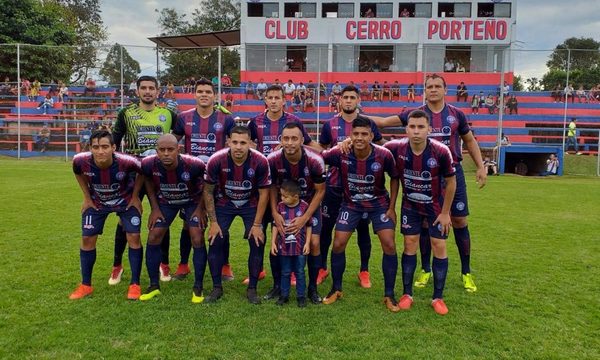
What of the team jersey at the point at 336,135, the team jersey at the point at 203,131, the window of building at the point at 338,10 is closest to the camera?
the team jersey at the point at 336,135

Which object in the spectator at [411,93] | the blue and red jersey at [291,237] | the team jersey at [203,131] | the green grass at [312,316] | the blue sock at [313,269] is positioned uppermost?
the spectator at [411,93]

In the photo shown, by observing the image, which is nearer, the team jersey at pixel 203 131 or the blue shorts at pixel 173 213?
the blue shorts at pixel 173 213

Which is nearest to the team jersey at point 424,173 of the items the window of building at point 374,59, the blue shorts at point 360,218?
the blue shorts at point 360,218

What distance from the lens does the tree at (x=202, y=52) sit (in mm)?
35906

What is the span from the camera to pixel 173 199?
15.7 ft

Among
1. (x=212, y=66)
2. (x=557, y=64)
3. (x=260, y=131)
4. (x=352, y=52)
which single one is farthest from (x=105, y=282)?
(x=212, y=66)

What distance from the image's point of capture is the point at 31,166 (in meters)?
17.8

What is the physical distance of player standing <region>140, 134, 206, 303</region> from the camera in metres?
4.61

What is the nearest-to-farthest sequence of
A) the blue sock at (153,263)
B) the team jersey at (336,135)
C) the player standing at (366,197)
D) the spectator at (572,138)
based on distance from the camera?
the player standing at (366,197), the blue sock at (153,263), the team jersey at (336,135), the spectator at (572,138)

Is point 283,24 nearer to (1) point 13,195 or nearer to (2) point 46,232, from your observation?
(1) point 13,195

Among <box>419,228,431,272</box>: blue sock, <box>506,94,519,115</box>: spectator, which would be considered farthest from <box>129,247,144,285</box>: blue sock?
<box>506,94,519,115</box>: spectator

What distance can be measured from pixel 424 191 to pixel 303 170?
1163 millimetres

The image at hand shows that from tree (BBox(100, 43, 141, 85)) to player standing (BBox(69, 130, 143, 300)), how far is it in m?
16.9

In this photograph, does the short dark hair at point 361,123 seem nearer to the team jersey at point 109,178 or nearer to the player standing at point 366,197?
the player standing at point 366,197
